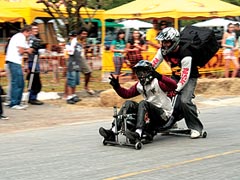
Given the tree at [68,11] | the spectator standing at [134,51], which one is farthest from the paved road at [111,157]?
the tree at [68,11]

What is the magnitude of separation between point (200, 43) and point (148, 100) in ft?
4.11

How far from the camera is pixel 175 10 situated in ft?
66.6

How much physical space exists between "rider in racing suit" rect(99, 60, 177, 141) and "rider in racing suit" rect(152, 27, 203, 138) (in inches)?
9.6

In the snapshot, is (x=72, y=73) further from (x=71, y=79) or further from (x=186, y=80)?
(x=186, y=80)

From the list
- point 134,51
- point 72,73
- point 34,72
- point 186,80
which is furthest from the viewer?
point 134,51

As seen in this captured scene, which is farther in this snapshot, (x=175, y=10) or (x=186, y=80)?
(x=175, y=10)

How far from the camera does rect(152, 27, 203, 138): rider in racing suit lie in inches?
369

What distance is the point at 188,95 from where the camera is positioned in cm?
966

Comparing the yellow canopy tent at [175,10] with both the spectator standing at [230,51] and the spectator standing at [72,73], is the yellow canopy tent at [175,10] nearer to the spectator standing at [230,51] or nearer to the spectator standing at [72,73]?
the spectator standing at [230,51]

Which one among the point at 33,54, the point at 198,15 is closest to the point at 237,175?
the point at 33,54

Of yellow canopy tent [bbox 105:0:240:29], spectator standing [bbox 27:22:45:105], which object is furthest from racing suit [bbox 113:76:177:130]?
yellow canopy tent [bbox 105:0:240:29]

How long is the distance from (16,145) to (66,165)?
6.66 ft

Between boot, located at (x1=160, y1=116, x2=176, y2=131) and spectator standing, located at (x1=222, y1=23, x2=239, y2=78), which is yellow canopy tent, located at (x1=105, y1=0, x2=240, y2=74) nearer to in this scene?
spectator standing, located at (x1=222, y1=23, x2=239, y2=78)

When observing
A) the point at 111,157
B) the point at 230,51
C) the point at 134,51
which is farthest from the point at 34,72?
the point at 230,51
